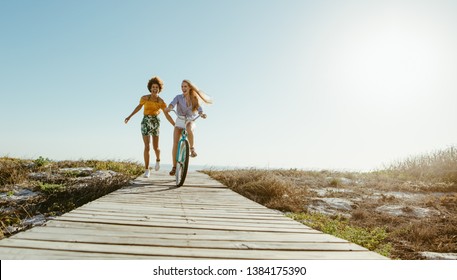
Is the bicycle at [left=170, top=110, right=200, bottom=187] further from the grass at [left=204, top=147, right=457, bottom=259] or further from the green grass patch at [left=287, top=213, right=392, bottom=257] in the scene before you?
the green grass patch at [left=287, top=213, right=392, bottom=257]

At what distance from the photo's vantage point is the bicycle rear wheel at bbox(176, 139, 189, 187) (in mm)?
6945

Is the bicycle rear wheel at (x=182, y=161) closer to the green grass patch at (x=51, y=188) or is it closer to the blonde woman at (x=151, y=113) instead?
the blonde woman at (x=151, y=113)

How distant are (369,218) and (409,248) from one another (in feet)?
6.07

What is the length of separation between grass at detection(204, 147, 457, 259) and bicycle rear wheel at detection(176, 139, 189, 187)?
6.35 feet

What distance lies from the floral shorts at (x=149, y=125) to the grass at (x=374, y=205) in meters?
2.70

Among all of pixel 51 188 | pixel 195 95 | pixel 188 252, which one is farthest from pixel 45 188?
pixel 188 252

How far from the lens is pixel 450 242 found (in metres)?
5.12

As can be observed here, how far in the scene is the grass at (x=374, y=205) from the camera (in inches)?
205

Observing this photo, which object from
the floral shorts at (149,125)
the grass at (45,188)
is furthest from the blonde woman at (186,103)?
the grass at (45,188)

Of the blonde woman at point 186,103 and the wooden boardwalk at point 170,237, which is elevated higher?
the blonde woman at point 186,103

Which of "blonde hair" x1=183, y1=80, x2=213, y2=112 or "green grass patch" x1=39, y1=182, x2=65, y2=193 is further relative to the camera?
"blonde hair" x1=183, y1=80, x2=213, y2=112

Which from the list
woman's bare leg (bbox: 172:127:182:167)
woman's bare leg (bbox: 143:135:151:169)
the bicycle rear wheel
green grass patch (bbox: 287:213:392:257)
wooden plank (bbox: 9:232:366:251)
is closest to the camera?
wooden plank (bbox: 9:232:366:251)

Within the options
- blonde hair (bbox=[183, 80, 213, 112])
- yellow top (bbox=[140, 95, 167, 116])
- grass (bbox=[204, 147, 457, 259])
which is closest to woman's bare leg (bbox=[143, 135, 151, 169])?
yellow top (bbox=[140, 95, 167, 116])

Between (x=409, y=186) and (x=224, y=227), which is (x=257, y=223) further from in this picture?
(x=409, y=186)
